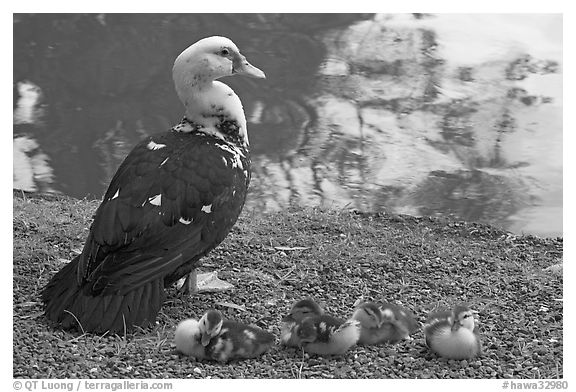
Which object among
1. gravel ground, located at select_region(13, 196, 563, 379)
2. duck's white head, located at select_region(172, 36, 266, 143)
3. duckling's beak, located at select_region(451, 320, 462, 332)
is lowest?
gravel ground, located at select_region(13, 196, 563, 379)

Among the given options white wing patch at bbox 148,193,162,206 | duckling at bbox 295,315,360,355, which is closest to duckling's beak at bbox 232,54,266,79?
white wing patch at bbox 148,193,162,206

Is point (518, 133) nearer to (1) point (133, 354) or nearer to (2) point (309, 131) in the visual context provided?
(2) point (309, 131)

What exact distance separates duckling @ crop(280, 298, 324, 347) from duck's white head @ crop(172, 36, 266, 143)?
1.10 metres

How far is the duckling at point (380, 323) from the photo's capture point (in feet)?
14.2

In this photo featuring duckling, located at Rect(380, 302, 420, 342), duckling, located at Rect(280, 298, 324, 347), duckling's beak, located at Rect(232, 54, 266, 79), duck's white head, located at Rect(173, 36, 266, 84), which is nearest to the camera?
duckling, located at Rect(280, 298, 324, 347)

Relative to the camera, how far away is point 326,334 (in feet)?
13.6

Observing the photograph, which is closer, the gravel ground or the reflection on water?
the gravel ground

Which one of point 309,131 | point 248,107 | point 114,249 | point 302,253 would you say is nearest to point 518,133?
point 309,131

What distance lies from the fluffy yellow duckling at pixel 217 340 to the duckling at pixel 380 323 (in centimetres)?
51

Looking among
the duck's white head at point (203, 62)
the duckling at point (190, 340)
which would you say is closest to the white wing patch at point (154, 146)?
the duck's white head at point (203, 62)

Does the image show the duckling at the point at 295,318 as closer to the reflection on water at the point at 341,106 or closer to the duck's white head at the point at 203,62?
the duck's white head at the point at 203,62

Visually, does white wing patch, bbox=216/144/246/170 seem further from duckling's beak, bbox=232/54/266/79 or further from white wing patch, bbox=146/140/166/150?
duckling's beak, bbox=232/54/266/79

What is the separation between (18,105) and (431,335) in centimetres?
509

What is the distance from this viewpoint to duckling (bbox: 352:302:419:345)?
432 cm
